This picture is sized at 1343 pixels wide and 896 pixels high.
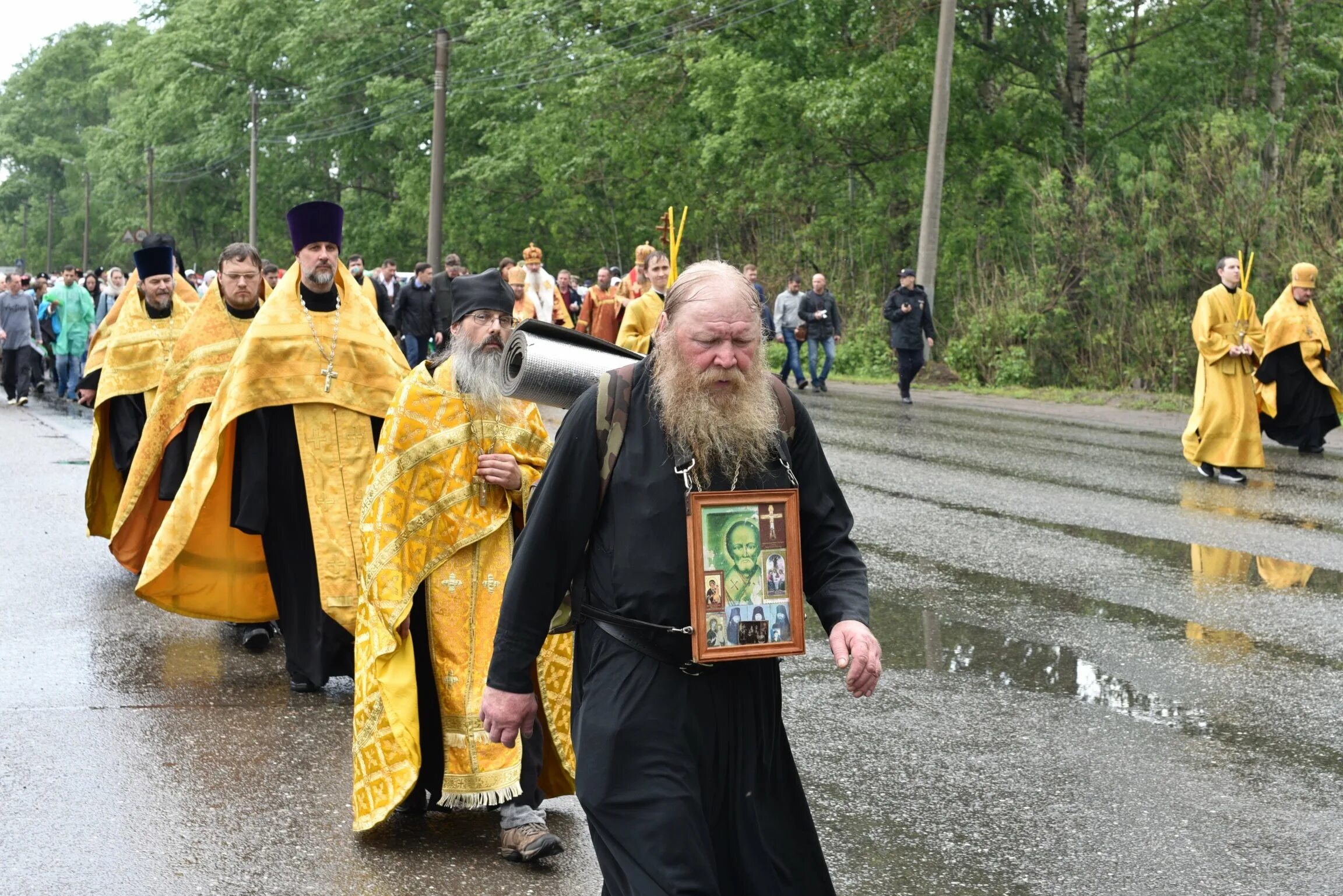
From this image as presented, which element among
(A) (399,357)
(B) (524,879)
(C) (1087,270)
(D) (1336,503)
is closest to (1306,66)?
(C) (1087,270)

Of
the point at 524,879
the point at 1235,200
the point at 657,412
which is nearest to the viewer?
the point at 657,412

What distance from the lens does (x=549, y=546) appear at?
144 inches

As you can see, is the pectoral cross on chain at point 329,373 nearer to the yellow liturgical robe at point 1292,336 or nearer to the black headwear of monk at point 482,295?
the black headwear of monk at point 482,295

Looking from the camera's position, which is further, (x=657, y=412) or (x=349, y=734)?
(x=349, y=734)

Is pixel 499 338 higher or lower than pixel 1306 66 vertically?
lower

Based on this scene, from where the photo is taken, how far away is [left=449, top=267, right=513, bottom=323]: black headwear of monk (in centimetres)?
534

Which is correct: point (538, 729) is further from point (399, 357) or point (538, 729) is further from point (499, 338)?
point (399, 357)

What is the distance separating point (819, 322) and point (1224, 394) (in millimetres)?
10084

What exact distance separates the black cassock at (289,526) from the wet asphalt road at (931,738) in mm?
186

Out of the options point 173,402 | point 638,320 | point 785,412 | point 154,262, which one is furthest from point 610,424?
point 638,320

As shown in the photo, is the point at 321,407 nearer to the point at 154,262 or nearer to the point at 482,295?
the point at 482,295

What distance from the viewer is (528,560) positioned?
367 cm

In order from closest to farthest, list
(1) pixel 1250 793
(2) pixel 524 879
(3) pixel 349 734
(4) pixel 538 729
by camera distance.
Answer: (2) pixel 524 879
(4) pixel 538 729
(1) pixel 1250 793
(3) pixel 349 734

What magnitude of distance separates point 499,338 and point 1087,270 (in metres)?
21.5
